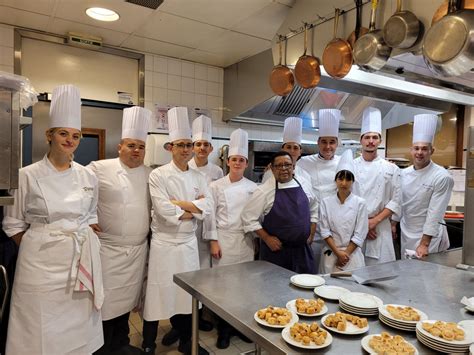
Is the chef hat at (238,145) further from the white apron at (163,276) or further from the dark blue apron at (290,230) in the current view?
the white apron at (163,276)

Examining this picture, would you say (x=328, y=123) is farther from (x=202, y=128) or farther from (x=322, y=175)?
(x=202, y=128)

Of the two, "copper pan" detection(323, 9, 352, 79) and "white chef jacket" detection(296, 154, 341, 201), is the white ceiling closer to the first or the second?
"copper pan" detection(323, 9, 352, 79)

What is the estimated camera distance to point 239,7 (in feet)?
7.63

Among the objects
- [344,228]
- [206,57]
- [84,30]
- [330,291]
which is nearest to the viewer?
[330,291]

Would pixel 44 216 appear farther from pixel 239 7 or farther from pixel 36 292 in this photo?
pixel 239 7

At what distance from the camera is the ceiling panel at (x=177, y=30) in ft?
8.48

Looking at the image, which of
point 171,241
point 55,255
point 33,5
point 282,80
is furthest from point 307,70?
point 33,5

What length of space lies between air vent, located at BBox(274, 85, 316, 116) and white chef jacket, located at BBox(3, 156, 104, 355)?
2.39 m

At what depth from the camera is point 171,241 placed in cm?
215

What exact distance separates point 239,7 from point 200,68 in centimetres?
146

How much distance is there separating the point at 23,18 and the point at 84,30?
43 cm

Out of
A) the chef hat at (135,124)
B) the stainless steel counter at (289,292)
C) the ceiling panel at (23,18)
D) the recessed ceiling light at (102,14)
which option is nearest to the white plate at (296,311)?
the stainless steel counter at (289,292)

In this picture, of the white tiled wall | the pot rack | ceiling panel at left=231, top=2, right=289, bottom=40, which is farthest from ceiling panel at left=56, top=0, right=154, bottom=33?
the pot rack

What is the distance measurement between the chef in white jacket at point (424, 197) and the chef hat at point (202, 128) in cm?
161
